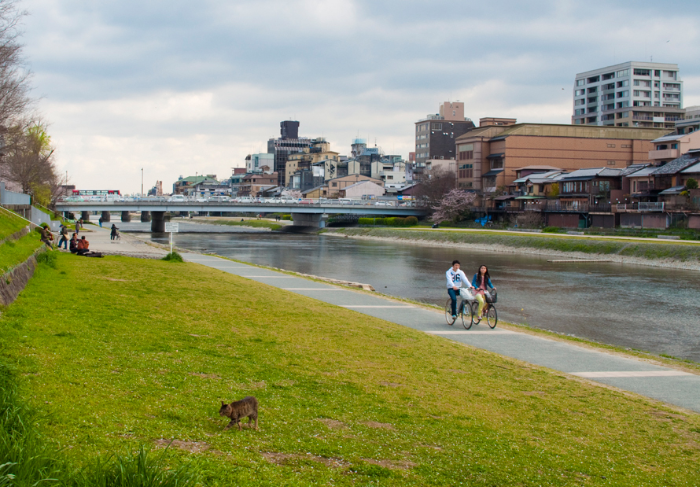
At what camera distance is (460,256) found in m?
52.6

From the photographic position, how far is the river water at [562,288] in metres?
20.4

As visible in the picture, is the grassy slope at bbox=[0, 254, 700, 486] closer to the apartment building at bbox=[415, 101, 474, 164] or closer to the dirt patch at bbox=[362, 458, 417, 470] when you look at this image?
the dirt patch at bbox=[362, 458, 417, 470]

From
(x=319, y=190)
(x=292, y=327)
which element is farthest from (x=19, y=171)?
(x=319, y=190)

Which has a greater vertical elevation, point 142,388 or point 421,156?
point 421,156

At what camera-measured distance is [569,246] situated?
5288 centimetres

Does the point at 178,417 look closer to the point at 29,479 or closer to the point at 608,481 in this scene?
the point at 29,479

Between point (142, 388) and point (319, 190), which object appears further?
point (319, 190)

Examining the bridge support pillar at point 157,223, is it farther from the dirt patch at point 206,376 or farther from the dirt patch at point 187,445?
the dirt patch at point 187,445

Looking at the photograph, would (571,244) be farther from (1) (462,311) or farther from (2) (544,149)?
(2) (544,149)

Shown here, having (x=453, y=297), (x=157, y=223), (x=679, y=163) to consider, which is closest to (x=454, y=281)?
(x=453, y=297)

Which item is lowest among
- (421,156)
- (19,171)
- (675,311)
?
(675,311)

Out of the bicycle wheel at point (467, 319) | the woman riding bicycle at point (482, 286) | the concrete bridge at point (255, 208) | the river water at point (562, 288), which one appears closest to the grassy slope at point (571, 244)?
the river water at point (562, 288)

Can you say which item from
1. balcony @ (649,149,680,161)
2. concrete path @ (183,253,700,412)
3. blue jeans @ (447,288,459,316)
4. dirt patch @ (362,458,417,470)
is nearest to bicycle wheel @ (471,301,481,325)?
concrete path @ (183,253,700,412)

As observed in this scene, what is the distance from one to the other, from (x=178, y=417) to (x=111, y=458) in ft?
5.01
